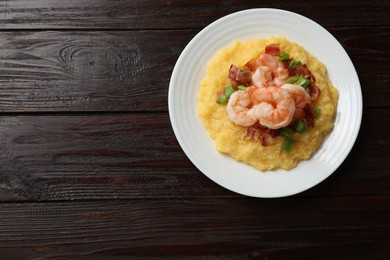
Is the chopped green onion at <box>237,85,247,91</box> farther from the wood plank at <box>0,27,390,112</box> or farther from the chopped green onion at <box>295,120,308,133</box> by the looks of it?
the wood plank at <box>0,27,390,112</box>

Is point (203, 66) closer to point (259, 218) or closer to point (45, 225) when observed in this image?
point (259, 218)

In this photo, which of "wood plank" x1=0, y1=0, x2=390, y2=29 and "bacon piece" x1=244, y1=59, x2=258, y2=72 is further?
"wood plank" x1=0, y1=0, x2=390, y2=29

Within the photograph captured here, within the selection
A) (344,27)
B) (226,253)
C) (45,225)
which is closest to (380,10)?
(344,27)

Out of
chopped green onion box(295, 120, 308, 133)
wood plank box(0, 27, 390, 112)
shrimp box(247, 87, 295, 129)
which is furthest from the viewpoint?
wood plank box(0, 27, 390, 112)

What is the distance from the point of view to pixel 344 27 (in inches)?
104

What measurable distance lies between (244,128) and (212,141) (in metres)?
0.17

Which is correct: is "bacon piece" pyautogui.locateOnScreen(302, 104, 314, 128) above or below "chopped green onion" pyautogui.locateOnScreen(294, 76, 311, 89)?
below

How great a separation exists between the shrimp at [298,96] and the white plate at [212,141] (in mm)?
221

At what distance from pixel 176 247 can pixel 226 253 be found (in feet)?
0.83

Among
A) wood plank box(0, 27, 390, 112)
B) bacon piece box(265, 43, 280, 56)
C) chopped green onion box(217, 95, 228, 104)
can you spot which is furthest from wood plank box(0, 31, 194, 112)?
bacon piece box(265, 43, 280, 56)

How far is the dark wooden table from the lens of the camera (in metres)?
2.45

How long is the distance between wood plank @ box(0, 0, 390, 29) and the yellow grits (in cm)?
31

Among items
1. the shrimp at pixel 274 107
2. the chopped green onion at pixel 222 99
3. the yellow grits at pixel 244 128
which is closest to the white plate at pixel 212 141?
the yellow grits at pixel 244 128

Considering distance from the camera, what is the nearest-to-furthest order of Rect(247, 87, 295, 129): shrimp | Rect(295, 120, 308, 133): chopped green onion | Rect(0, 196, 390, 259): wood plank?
Rect(247, 87, 295, 129): shrimp, Rect(295, 120, 308, 133): chopped green onion, Rect(0, 196, 390, 259): wood plank
